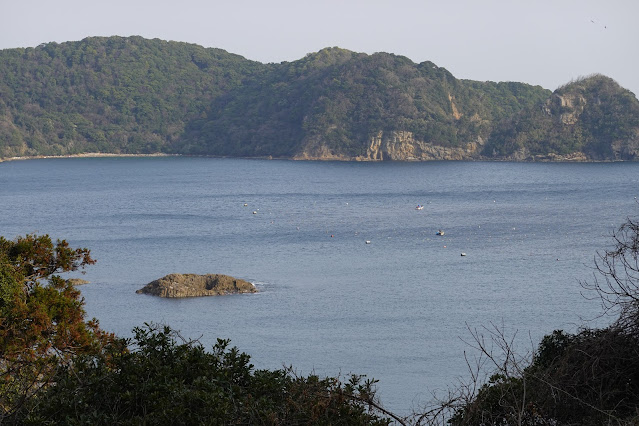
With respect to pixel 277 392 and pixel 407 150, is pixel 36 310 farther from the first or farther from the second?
pixel 407 150

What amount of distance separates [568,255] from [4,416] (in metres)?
48.2

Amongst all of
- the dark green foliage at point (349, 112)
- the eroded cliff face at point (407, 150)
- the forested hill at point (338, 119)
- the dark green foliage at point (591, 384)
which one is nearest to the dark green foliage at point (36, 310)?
the dark green foliage at point (591, 384)

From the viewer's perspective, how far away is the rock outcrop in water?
4116 centimetres

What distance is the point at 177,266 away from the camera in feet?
167

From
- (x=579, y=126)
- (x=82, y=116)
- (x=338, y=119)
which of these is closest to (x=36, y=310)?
(x=579, y=126)

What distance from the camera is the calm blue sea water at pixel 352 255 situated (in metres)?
32.3

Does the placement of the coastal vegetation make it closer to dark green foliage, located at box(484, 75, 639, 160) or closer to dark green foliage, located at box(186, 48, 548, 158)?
dark green foliage, located at box(484, 75, 639, 160)

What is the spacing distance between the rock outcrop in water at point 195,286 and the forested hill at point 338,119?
124m

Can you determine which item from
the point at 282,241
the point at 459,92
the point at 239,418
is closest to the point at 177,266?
A: the point at 282,241

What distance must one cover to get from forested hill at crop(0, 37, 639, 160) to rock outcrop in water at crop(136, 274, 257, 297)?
12394 centimetres

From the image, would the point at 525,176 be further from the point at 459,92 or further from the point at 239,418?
the point at 239,418

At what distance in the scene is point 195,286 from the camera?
41.7m

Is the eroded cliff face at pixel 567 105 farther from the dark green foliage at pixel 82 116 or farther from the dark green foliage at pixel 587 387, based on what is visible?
the dark green foliage at pixel 587 387

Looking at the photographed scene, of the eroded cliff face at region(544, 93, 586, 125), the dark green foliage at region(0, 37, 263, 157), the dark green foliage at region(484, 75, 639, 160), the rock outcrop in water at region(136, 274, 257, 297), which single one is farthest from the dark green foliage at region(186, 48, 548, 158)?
the rock outcrop in water at region(136, 274, 257, 297)
